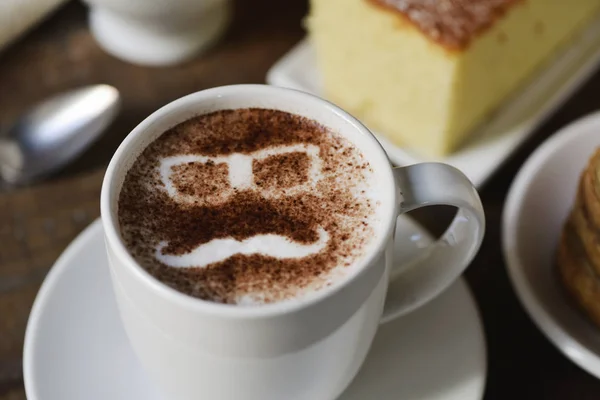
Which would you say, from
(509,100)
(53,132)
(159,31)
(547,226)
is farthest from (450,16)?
(53,132)

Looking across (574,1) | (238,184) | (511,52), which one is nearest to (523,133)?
(511,52)

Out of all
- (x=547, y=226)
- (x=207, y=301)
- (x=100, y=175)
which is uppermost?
(x=207, y=301)

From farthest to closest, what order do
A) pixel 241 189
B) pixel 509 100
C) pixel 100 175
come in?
pixel 509 100 → pixel 100 175 → pixel 241 189

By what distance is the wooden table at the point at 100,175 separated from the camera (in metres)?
0.87

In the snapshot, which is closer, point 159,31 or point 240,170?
point 240,170

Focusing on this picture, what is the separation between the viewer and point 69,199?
104 cm

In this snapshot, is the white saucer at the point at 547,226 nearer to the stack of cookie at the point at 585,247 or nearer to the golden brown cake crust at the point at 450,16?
the stack of cookie at the point at 585,247

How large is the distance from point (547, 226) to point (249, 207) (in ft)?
1.51

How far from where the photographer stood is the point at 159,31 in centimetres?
123

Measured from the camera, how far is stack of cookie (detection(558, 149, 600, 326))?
0.82 meters

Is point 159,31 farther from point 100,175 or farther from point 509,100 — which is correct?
point 509,100

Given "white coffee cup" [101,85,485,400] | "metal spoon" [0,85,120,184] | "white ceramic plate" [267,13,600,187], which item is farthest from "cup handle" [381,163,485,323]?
"metal spoon" [0,85,120,184]

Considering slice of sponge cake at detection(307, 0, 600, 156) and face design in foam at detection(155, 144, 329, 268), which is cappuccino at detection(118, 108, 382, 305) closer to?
face design in foam at detection(155, 144, 329, 268)

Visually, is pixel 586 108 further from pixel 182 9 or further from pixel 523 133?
pixel 182 9
